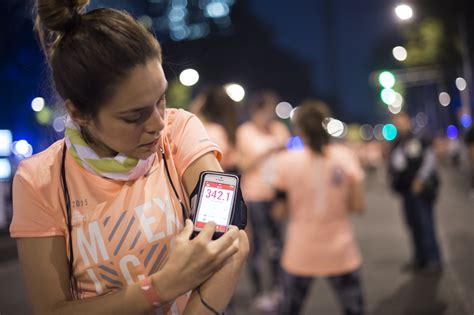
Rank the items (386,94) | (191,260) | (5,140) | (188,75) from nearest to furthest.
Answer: (191,260)
(188,75)
(5,140)
(386,94)

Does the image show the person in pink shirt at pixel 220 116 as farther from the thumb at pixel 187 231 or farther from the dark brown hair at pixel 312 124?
the thumb at pixel 187 231

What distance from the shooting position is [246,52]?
41.3 metres

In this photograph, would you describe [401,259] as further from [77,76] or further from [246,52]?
[246,52]

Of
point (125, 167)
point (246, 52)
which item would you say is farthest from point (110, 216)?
point (246, 52)

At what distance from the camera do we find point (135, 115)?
62.0 inches

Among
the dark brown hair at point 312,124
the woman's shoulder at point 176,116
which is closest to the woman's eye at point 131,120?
the woman's shoulder at point 176,116

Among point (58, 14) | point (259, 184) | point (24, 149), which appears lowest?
point (259, 184)

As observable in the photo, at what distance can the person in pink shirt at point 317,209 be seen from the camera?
14.3 feet

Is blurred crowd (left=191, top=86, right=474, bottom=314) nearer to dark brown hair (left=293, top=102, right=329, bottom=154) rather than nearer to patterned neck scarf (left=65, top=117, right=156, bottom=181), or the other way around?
dark brown hair (left=293, top=102, right=329, bottom=154)

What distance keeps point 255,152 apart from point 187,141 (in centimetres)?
489

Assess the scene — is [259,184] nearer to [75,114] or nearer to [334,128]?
[334,128]

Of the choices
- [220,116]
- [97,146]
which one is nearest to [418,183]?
[220,116]

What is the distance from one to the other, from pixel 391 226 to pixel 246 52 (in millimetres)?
31215

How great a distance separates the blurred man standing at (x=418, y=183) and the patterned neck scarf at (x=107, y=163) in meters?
6.56
